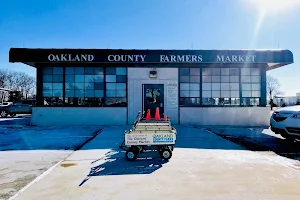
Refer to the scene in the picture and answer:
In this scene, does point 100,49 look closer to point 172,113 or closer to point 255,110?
point 172,113

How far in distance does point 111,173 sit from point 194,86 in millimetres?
10566

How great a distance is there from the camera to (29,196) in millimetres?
3664

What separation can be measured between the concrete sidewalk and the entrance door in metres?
7.61

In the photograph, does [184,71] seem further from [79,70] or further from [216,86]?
[79,70]

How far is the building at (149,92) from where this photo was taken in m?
14.0

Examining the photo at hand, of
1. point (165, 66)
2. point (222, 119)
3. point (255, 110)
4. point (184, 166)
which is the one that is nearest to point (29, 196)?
point (184, 166)

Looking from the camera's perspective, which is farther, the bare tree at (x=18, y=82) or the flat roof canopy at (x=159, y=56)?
the bare tree at (x=18, y=82)

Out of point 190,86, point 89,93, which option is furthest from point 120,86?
point 190,86

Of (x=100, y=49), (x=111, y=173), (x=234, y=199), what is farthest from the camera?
(x=100, y=49)

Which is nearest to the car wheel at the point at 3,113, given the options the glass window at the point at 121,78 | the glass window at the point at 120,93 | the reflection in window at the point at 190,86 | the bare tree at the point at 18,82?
the glass window at the point at 120,93

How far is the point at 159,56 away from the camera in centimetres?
1338

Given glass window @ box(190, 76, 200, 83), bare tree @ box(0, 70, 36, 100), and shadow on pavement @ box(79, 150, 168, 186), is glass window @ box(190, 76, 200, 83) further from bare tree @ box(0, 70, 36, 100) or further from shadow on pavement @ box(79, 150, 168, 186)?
bare tree @ box(0, 70, 36, 100)

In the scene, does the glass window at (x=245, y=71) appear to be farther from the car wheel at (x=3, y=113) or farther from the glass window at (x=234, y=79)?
the car wheel at (x=3, y=113)

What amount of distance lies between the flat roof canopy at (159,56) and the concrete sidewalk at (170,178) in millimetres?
7876
